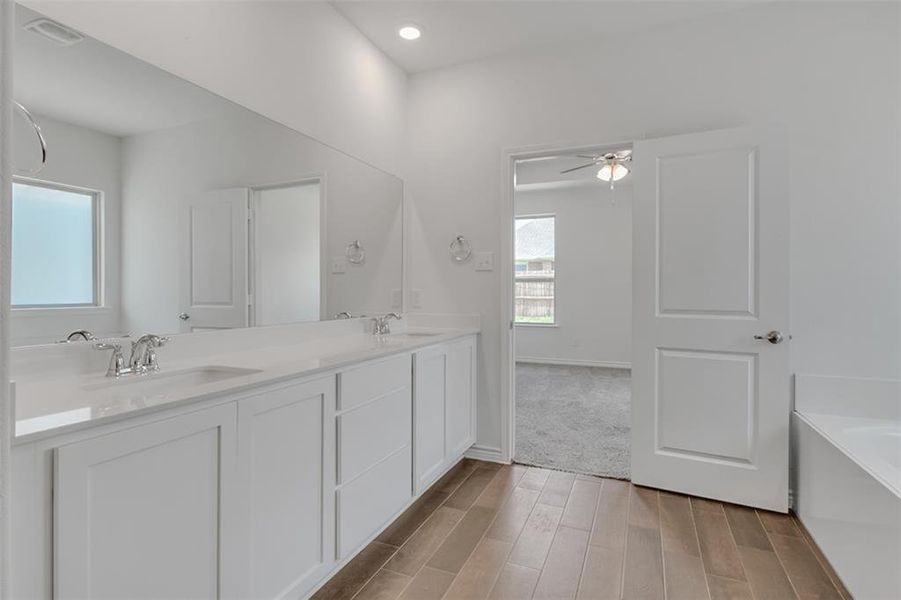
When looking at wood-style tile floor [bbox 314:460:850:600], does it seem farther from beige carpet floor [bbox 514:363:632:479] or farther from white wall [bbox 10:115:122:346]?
white wall [bbox 10:115:122:346]

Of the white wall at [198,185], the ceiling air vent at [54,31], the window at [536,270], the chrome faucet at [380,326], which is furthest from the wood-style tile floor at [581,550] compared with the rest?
the window at [536,270]

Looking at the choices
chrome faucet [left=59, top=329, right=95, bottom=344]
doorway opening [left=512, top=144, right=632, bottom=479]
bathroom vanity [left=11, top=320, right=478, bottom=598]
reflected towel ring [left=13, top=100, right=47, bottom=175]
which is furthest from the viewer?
doorway opening [left=512, top=144, right=632, bottom=479]

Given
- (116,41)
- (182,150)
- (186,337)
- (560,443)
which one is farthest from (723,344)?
(116,41)

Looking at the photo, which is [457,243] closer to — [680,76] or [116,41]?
[680,76]

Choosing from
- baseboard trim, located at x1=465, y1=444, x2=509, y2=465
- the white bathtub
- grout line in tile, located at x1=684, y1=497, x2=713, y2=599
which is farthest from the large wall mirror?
the white bathtub

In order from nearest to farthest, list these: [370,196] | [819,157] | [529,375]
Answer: [819,157]
[370,196]
[529,375]

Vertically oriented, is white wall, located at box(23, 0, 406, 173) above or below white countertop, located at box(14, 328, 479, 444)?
Result: above

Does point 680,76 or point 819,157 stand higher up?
point 680,76

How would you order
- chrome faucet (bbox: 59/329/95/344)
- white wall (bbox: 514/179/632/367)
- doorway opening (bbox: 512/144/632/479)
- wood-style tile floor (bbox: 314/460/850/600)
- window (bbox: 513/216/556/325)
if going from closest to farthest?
chrome faucet (bbox: 59/329/95/344) < wood-style tile floor (bbox: 314/460/850/600) < doorway opening (bbox: 512/144/632/479) < white wall (bbox: 514/179/632/367) < window (bbox: 513/216/556/325)

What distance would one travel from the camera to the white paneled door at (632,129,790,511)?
2.28 m

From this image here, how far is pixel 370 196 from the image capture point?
9.38ft

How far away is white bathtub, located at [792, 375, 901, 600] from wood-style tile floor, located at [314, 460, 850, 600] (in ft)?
0.44

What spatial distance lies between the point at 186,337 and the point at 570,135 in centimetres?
235

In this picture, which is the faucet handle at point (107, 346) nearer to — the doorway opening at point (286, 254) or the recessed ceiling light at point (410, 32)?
the doorway opening at point (286, 254)
